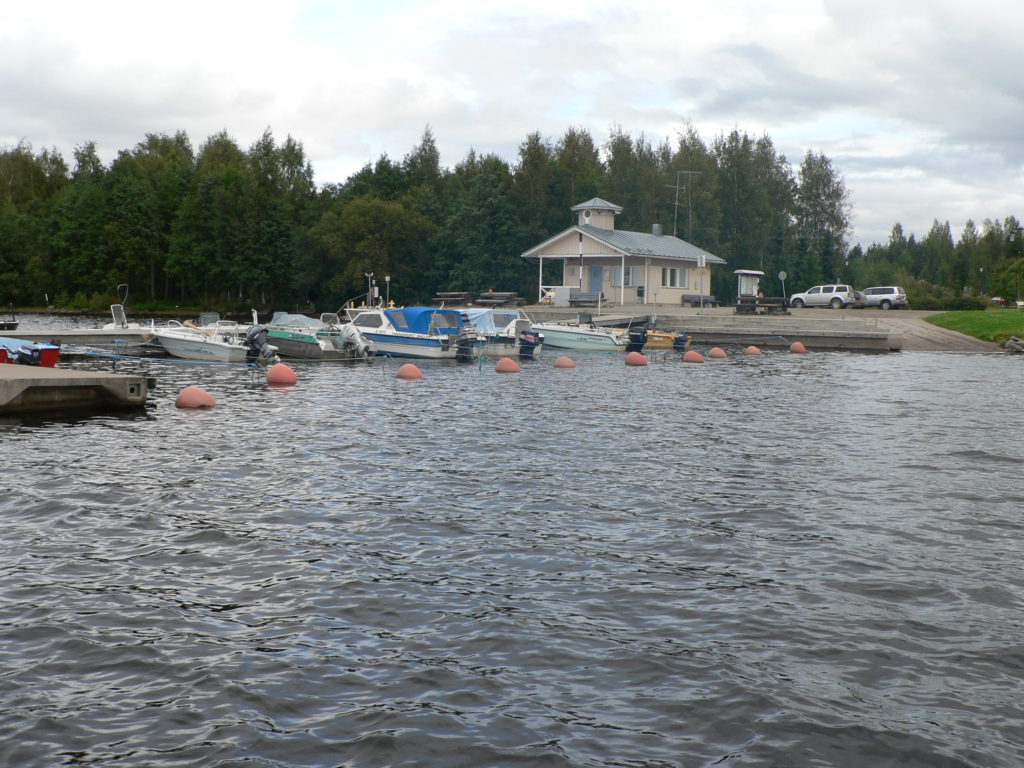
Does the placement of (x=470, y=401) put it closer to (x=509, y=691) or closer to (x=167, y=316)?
(x=509, y=691)

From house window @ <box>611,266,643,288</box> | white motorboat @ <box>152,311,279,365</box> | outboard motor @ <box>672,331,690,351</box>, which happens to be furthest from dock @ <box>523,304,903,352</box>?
white motorboat @ <box>152,311,279,365</box>

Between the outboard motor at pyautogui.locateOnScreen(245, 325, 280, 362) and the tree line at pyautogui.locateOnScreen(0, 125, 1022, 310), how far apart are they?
1712 inches

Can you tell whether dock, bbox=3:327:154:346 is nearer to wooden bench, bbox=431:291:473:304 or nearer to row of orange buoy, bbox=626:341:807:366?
row of orange buoy, bbox=626:341:807:366

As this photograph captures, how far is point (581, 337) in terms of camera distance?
4500cm

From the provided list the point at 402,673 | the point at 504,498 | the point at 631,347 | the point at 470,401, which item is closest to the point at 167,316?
the point at 631,347

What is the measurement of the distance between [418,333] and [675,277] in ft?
108

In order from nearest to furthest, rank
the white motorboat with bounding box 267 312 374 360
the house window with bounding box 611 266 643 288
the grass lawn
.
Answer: the white motorboat with bounding box 267 312 374 360 → the grass lawn → the house window with bounding box 611 266 643 288

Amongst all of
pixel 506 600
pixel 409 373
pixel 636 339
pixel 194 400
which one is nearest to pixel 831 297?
pixel 636 339

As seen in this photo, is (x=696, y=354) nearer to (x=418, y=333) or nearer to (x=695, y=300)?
(x=418, y=333)

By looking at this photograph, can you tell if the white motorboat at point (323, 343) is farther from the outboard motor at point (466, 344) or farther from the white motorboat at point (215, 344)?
the outboard motor at point (466, 344)

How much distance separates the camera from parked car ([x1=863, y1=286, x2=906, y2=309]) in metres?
64.0

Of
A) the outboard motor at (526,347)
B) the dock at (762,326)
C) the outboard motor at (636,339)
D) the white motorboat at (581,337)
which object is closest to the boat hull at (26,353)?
the outboard motor at (526,347)

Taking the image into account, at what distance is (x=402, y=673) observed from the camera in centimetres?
741

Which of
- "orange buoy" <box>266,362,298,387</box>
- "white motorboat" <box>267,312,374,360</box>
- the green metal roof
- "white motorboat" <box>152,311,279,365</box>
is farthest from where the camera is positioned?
the green metal roof
